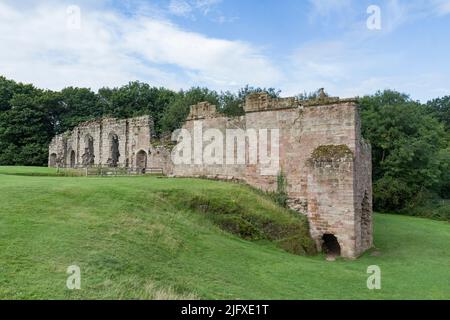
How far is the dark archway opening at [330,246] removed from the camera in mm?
15023

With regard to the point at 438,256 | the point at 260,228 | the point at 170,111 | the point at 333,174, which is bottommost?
the point at 438,256

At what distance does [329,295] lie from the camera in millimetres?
8359

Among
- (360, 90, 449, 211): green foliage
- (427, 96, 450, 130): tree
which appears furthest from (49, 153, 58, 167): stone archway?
(427, 96, 450, 130): tree

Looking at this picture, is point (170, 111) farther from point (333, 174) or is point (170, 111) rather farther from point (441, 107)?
point (441, 107)

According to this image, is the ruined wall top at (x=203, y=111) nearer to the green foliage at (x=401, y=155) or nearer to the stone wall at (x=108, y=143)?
the stone wall at (x=108, y=143)

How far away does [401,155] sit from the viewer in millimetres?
31438

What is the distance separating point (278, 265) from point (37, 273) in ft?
20.8

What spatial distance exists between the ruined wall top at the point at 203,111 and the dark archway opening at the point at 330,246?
895cm

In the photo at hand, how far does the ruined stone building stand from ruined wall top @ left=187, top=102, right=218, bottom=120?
0.06 meters

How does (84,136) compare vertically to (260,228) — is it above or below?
above

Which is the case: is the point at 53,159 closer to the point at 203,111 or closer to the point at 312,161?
the point at 203,111

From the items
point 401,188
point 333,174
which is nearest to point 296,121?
point 333,174

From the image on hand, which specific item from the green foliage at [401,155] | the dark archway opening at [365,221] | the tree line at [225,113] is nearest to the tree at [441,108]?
the tree line at [225,113]
